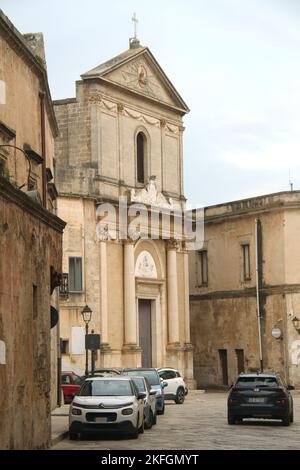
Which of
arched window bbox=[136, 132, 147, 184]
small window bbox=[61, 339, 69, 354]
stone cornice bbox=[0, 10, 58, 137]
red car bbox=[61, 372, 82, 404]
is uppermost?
arched window bbox=[136, 132, 147, 184]

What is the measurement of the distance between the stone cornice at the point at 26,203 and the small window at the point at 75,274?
2334 cm

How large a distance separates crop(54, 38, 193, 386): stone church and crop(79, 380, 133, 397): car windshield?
17.4 meters

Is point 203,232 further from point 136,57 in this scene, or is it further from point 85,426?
point 85,426

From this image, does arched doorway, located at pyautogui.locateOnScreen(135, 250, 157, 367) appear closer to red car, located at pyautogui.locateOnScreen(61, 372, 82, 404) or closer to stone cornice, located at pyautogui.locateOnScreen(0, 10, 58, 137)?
red car, located at pyautogui.locateOnScreen(61, 372, 82, 404)

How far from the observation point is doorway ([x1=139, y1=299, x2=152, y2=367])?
1955 inches

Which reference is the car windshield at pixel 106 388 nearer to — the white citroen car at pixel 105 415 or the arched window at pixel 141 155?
the white citroen car at pixel 105 415

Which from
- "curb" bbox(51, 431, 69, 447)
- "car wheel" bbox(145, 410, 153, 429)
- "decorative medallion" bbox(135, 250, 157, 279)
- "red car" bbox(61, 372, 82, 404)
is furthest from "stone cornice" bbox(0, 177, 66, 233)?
"decorative medallion" bbox(135, 250, 157, 279)

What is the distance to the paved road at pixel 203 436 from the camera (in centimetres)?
2058

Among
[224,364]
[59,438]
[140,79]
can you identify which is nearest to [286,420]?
[59,438]

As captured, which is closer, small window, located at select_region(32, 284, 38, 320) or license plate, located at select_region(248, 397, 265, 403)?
small window, located at select_region(32, 284, 38, 320)

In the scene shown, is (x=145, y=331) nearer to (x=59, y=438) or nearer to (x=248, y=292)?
(x=248, y=292)
